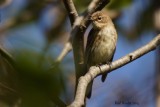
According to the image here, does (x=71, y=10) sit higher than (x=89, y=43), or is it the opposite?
(x=71, y=10)

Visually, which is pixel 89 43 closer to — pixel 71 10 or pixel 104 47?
pixel 104 47

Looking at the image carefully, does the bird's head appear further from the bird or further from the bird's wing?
the bird's wing

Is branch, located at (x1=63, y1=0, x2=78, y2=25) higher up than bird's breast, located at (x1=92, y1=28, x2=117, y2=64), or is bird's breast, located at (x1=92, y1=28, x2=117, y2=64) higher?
branch, located at (x1=63, y1=0, x2=78, y2=25)

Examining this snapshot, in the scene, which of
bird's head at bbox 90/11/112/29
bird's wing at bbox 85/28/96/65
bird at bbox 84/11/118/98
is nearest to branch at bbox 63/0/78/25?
bird at bbox 84/11/118/98

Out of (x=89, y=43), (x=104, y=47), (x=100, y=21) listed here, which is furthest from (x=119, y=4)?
(x=100, y=21)

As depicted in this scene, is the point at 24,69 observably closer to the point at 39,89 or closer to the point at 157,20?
the point at 39,89

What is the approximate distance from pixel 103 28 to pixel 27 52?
4913 millimetres

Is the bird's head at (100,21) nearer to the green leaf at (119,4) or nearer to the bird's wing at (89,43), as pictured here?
the bird's wing at (89,43)

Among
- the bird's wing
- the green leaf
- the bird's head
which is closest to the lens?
the green leaf

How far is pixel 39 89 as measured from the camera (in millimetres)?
1040

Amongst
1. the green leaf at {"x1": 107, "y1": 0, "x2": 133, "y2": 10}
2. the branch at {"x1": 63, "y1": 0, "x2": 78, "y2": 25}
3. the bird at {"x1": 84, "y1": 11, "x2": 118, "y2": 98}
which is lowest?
the bird at {"x1": 84, "y1": 11, "x2": 118, "y2": 98}

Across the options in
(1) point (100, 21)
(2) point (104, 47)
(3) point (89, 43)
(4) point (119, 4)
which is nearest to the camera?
(4) point (119, 4)

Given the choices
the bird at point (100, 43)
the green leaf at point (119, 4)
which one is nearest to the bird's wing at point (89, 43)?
the bird at point (100, 43)

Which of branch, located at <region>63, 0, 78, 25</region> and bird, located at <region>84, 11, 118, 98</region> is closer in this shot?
branch, located at <region>63, 0, 78, 25</region>
